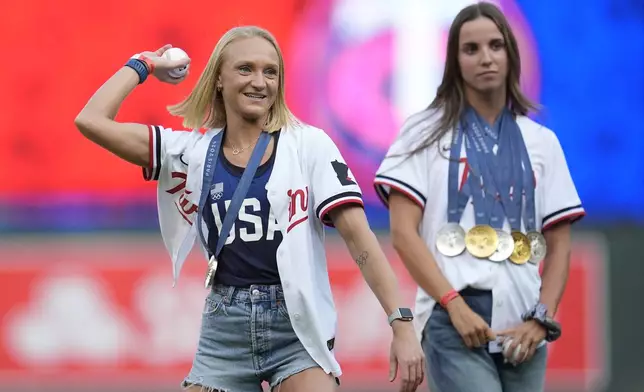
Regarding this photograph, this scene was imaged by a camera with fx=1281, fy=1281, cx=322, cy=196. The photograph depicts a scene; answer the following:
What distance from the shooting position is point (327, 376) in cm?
435

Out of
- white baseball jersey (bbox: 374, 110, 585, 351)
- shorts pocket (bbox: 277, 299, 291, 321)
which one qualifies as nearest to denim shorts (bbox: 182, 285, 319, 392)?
shorts pocket (bbox: 277, 299, 291, 321)

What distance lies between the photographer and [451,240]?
4.93 m

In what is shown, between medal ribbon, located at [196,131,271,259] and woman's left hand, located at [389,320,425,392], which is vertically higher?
medal ribbon, located at [196,131,271,259]

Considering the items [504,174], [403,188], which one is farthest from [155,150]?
[504,174]

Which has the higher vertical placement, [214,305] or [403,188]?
[403,188]

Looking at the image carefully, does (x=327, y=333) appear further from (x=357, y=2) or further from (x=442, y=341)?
(x=357, y=2)

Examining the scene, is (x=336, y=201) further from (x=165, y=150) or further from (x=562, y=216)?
(x=562, y=216)

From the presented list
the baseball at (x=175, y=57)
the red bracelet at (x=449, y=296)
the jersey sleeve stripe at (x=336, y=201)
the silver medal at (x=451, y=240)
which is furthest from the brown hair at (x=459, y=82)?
the baseball at (x=175, y=57)

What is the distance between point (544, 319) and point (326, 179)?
1.08 metres

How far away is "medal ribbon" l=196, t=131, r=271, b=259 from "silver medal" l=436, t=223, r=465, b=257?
847 millimetres

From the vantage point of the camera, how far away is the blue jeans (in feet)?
15.7

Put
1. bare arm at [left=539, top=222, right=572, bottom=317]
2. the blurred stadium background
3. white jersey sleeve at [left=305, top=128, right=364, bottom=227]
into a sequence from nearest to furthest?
white jersey sleeve at [left=305, top=128, right=364, bottom=227] → bare arm at [left=539, top=222, right=572, bottom=317] → the blurred stadium background

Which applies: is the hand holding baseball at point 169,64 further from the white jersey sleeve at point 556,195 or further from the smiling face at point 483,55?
the white jersey sleeve at point 556,195

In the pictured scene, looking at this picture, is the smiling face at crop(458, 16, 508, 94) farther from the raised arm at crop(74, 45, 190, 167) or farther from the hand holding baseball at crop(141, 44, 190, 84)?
the raised arm at crop(74, 45, 190, 167)
